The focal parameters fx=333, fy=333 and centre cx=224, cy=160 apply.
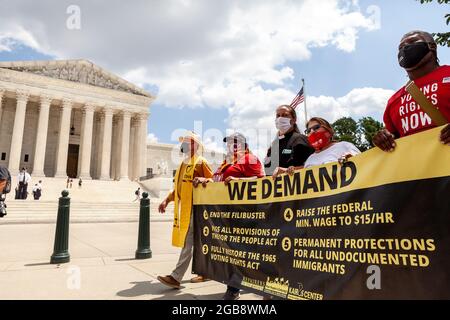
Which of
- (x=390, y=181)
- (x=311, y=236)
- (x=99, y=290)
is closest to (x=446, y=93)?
(x=390, y=181)

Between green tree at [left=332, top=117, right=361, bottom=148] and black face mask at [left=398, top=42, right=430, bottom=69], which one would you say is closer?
black face mask at [left=398, top=42, right=430, bottom=69]

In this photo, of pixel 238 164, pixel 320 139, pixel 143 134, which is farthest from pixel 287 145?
pixel 143 134

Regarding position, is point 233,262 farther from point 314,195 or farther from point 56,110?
point 56,110

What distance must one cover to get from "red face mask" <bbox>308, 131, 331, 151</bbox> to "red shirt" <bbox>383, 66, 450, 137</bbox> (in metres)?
0.74

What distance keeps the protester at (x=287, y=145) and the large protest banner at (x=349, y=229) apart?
21.5 inches

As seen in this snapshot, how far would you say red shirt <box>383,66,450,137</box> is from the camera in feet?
8.11

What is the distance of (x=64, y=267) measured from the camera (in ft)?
19.0

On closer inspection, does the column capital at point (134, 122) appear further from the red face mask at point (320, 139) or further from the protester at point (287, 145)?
the red face mask at point (320, 139)

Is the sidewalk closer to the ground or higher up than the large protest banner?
closer to the ground

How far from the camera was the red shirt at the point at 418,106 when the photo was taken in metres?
2.47

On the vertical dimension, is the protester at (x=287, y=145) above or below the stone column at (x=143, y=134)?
below

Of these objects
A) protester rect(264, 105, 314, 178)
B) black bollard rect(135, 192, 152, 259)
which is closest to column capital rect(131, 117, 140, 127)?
black bollard rect(135, 192, 152, 259)

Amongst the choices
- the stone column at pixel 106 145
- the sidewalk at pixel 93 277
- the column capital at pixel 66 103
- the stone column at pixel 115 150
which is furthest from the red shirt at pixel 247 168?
the stone column at pixel 115 150

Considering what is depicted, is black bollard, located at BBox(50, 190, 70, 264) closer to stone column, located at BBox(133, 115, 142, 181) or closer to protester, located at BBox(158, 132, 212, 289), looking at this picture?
protester, located at BBox(158, 132, 212, 289)
